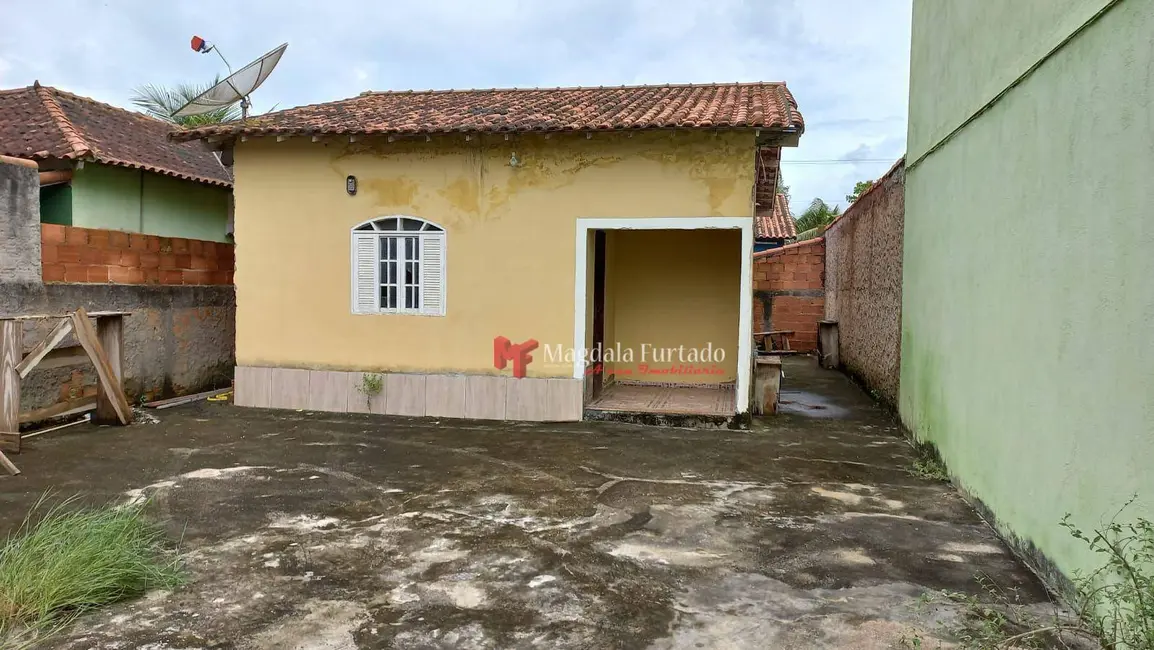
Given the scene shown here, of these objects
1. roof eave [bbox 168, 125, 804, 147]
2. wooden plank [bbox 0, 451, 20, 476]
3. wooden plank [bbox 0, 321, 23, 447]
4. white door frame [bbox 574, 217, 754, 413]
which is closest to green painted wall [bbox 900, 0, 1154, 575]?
roof eave [bbox 168, 125, 804, 147]

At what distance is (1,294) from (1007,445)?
8.97 meters

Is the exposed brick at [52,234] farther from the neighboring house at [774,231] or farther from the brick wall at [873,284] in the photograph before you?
the neighboring house at [774,231]

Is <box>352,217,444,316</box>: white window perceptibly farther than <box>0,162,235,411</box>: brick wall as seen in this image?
Result: Yes

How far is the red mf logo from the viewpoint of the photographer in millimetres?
8578

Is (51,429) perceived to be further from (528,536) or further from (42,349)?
(528,536)

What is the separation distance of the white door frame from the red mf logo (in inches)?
22.5

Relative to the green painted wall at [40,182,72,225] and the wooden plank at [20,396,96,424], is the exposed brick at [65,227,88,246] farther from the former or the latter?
the wooden plank at [20,396,96,424]

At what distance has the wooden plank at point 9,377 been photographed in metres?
6.48

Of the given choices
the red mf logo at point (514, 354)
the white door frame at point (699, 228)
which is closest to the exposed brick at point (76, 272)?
the red mf logo at point (514, 354)

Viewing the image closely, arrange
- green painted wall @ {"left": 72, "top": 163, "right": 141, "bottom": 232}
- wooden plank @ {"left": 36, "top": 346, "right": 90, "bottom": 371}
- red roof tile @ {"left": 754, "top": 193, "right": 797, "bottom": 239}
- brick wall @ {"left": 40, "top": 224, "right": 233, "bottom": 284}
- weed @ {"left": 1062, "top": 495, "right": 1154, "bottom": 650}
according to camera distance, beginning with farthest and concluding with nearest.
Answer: red roof tile @ {"left": 754, "top": 193, "right": 797, "bottom": 239}, green painted wall @ {"left": 72, "top": 163, "right": 141, "bottom": 232}, brick wall @ {"left": 40, "top": 224, "right": 233, "bottom": 284}, wooden plank @ {"left": 36, "top": 346, "right": 90, "bottom": 371}, weed @ {"left": 1062, "top": 495, "right": 1154, "bottom": 650}

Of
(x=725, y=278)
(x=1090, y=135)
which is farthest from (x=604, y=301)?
(x=1090, y=135)

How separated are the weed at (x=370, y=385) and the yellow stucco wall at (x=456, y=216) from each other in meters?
0.14

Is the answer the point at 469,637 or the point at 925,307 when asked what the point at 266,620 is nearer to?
the point at 469,637

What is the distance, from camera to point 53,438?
7293 millimetres
